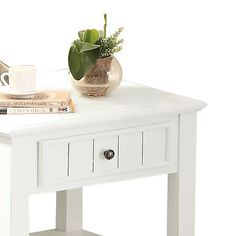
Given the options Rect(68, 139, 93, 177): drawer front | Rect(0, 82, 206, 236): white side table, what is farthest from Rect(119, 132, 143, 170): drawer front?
Rect(68, 139, 93, 177): drawer front

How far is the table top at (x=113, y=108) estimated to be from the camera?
3.98 meters

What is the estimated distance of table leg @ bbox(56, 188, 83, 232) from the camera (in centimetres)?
481

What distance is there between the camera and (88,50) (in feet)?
14.1

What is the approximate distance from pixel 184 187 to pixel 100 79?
434mm

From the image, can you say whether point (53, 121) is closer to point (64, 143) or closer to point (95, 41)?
point (64, 143)

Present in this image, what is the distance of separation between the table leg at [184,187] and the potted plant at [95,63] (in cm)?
26

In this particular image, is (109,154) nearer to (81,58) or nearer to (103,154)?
(103,154)

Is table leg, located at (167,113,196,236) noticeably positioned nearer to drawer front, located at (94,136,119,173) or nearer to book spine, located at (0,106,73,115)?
drawer front, located at (94,136,119,173)

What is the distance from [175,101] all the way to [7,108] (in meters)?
0.56

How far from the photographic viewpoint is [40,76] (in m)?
4.64

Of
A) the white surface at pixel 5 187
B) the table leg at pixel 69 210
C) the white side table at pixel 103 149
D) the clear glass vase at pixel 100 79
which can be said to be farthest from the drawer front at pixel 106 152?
the table leg at pixel 69 210

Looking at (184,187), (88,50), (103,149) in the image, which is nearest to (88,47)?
(88,50)

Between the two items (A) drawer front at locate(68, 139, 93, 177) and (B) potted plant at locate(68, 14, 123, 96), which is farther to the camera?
(B) potted plant at locate(68, 14, 123, 96)

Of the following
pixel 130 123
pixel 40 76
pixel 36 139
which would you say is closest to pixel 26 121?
pixel 36 139
